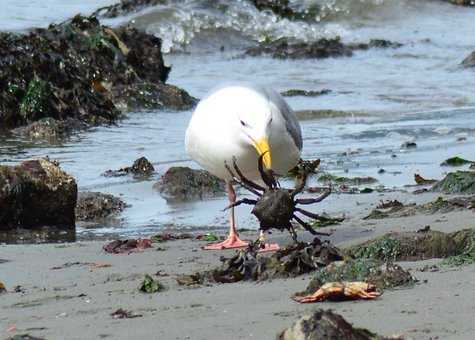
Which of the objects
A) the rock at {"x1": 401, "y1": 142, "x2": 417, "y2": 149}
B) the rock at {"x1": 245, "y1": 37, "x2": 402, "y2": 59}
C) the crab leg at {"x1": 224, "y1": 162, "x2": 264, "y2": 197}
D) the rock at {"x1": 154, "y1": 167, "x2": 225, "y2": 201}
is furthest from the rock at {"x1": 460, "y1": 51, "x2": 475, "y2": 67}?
the crab leg at {"x1": 224, "y1": 162, "x2": 264, "y2": 197}

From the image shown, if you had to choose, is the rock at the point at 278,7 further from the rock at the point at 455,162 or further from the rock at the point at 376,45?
the rock at the point at 455,162

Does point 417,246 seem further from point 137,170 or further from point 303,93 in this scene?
point 303,93

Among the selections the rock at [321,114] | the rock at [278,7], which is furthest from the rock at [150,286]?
the rock at [278,7]

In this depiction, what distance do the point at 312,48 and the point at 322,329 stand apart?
14.6m

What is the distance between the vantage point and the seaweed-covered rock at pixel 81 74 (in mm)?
10922

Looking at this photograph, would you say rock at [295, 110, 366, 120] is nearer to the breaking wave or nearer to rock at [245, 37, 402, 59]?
rock at [245, 37, 402, 59]

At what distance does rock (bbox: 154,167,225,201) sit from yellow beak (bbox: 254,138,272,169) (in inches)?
84.1

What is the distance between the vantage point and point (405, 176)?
300 inches

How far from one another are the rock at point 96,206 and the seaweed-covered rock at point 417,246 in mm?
2621

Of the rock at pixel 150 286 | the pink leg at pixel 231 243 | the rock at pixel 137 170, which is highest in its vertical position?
the rock at pixel 150 286

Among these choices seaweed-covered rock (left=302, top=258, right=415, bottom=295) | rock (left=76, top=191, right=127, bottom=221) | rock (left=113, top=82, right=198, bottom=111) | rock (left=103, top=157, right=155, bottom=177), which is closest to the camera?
seaweed-covered rock (left=302, top=258, right=415, bottom=295)

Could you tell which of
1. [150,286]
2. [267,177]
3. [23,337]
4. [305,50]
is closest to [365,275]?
[150,286]

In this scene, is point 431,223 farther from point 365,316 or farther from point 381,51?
point 381,51

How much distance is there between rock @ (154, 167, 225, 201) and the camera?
724 centimetres
